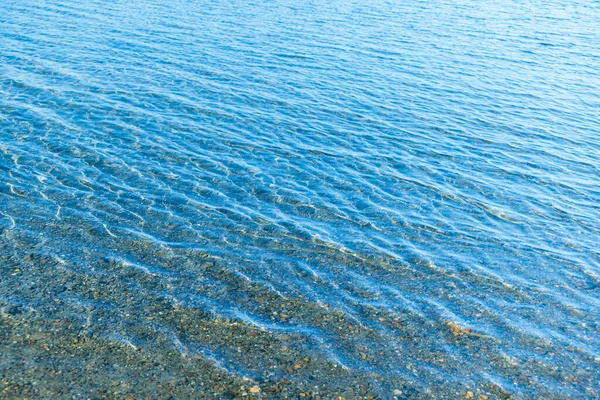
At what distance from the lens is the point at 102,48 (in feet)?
112

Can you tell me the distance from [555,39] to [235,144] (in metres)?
31.3

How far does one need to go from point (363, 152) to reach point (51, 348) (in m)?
14.5

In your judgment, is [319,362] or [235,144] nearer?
[319,362]

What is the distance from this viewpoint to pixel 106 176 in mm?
19547

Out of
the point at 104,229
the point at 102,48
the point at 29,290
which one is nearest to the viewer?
the point at 29,290

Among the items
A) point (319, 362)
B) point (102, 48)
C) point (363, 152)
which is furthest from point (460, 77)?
point (319, 362)

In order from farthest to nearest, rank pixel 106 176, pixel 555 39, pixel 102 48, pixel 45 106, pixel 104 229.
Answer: pixel 555 39 < pixel 102 48 < pixel 45 106 < pixel 106 176 < pixel 104 229

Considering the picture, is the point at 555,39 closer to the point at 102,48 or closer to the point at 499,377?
the point at 102,48

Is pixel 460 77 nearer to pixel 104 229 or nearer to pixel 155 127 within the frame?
pixel 155 127

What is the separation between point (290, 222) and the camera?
1778 cm

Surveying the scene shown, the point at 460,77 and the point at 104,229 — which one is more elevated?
the point at 460,77

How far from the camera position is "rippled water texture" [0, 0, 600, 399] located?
39.7 ft

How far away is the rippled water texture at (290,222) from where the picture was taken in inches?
476

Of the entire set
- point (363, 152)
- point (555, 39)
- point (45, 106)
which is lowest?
point (45, 106)
